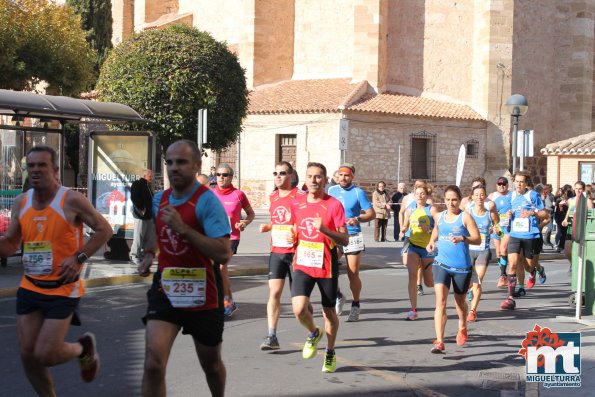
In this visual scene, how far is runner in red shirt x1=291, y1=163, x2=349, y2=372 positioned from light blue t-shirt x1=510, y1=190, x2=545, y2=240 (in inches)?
217

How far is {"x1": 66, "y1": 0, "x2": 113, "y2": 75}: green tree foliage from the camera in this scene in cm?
3484

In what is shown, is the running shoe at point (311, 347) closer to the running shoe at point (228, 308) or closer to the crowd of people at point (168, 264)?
the crowd of people at point (168, 264)

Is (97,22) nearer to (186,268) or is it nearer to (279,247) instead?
(279,247)

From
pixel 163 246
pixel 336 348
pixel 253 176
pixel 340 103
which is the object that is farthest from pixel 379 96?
pixel 163 246

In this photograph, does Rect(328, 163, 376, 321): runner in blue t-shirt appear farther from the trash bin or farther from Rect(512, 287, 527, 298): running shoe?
Rect(512, 287, 527, 298): running shoe

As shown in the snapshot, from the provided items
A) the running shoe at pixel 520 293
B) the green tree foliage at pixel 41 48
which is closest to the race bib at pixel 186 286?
the running shoe at pixel 520 293

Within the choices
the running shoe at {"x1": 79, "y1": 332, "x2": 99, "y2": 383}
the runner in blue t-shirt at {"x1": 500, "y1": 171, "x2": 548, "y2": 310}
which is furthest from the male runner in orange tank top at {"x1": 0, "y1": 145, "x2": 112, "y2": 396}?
the runner in blue t-shirt at {"x1": 500, "y1": 171, "x2": 548, "y2": 310}

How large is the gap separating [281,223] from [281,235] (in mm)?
196

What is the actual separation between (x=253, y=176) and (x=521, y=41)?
13.1 meters

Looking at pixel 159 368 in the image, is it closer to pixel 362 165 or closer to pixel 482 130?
pixel 362 165

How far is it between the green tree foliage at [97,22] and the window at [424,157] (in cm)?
1327

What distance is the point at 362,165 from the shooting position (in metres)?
34.3

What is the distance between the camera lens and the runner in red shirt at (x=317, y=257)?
7.49 meters

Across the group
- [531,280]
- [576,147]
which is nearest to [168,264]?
[531,280]
